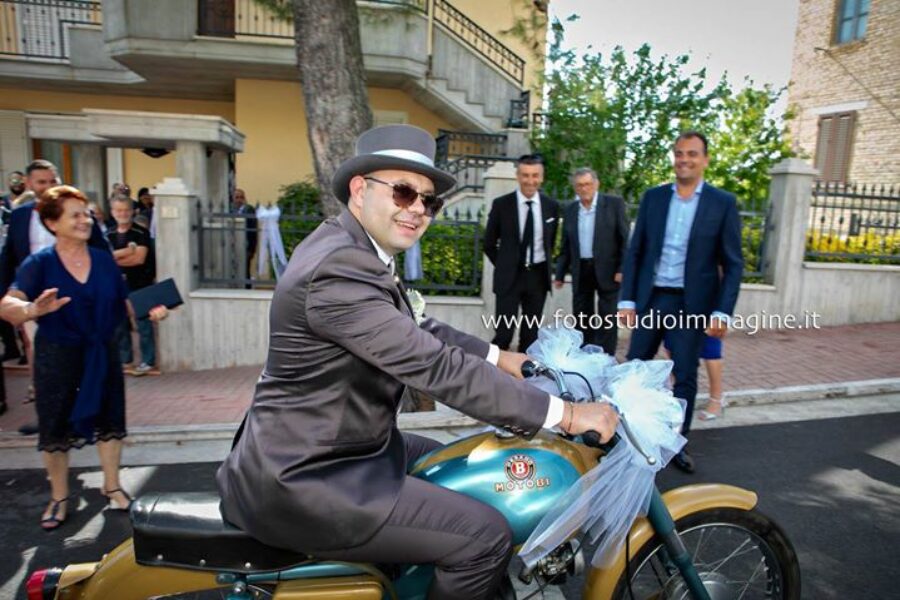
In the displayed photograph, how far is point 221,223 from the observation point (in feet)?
24.8

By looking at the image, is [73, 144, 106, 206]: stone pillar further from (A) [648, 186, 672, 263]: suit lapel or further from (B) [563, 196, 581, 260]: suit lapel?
(A) [648, 186, 672, 263]: suit lapel

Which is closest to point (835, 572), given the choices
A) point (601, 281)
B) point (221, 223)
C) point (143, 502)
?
point (143, 502)

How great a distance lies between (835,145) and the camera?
17.8m

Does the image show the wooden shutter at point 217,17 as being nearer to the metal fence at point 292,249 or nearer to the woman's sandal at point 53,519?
the metal fence at point 292,249

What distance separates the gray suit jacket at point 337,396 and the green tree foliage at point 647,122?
9016mm

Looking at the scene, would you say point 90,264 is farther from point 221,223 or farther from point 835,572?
point 835,572

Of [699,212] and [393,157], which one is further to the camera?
[699,212]

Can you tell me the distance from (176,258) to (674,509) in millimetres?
6404

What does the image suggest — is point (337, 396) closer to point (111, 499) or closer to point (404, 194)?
point (404, 194)

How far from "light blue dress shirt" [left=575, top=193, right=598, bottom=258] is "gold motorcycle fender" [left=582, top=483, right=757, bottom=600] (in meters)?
4.45

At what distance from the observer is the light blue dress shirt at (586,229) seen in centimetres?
662

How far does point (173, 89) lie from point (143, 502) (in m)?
16.3

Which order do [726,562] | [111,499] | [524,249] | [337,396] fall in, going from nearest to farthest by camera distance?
[337,396] → [726,562] → [111,499] → [524,249]

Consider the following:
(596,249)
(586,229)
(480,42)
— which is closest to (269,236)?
(586,229)
